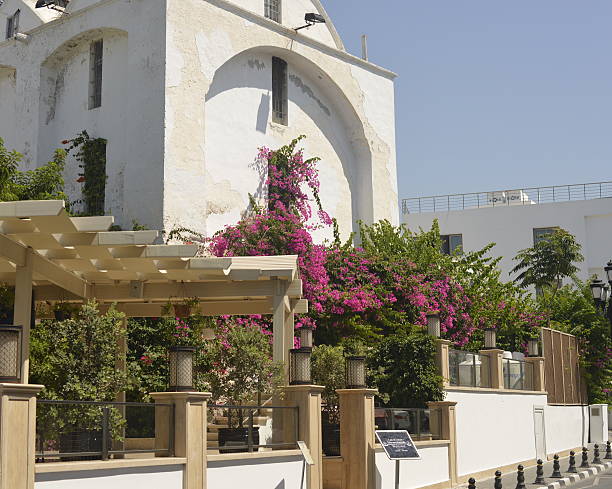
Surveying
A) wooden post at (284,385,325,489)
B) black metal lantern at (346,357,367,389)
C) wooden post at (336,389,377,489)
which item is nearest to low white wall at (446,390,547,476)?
wooden post at (336,389,377,489)

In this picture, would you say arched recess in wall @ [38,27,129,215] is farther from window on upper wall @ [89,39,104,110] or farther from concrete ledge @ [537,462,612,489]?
concrete ledge @ [537,462,612,489]

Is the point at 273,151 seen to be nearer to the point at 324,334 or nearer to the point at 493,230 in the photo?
the point at 324,334

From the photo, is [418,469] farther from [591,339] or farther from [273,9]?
[591,339]

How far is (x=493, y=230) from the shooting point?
5200cm

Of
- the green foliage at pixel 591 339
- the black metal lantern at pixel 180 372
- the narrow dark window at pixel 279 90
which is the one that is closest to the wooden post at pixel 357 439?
the black metal lantern at pixel 180 372

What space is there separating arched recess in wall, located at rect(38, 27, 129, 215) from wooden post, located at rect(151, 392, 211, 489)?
13475 mm

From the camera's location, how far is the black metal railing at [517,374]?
84.8 ft

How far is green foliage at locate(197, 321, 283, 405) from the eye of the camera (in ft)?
52.7

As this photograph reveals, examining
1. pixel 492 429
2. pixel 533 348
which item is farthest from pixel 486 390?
pixel 533 348

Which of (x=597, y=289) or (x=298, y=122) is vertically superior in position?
(x=298, y=122)

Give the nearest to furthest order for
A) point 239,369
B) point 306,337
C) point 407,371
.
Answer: point 239,369 → point 407,371 → point 306,337

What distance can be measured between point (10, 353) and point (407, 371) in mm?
12216

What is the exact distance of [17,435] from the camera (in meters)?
9.83

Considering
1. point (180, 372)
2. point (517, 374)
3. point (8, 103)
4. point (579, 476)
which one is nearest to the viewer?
point (180, 372)
